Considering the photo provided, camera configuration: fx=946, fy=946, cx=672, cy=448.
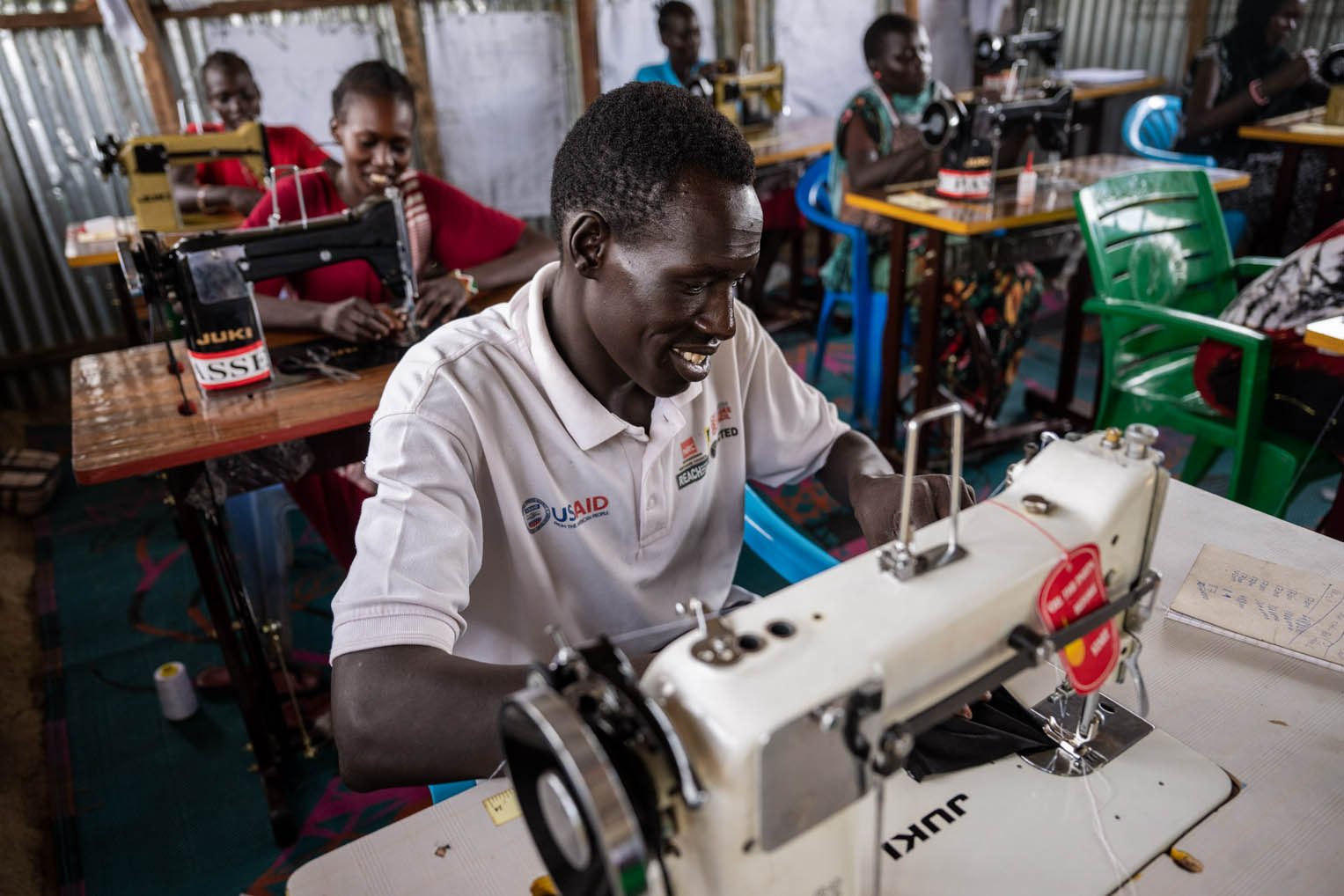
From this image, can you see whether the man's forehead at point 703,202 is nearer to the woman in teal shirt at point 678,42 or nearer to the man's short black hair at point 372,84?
the man's short black hair at point 372,84

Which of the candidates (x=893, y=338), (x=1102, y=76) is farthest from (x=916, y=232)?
(x=1102, y=76)

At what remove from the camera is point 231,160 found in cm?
356

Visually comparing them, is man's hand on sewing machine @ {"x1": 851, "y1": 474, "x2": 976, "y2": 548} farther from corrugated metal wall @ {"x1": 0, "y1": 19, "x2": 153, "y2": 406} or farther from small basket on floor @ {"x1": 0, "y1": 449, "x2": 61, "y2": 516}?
corrugated metal wall @ {"x1": 0, "y1": 19, "x2": 153, "y2": 406}

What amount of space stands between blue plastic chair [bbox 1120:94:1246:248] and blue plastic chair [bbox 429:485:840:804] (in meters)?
3.50

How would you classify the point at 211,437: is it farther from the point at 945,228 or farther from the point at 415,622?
the point at 945,228

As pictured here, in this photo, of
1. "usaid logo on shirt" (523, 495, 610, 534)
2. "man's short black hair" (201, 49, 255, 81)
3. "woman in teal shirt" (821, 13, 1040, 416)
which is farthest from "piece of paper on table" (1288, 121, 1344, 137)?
"man's short black hair" (201, 49, 255, 81)

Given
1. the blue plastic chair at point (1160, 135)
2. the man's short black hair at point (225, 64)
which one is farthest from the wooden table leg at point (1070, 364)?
the man's short black hair at point (225, 64)

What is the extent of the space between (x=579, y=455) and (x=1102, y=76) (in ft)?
22.0

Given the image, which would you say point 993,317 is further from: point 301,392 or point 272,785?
point 272,785

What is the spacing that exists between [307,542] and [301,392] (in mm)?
1591

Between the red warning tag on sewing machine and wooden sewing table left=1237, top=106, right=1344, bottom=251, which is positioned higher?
the red warning tag on sewing machine

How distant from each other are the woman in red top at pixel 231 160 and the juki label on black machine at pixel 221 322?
170 cm

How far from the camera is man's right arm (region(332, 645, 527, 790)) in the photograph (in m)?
1.01

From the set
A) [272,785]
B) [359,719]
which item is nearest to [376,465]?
[359,719]
